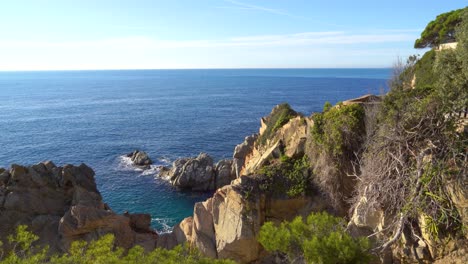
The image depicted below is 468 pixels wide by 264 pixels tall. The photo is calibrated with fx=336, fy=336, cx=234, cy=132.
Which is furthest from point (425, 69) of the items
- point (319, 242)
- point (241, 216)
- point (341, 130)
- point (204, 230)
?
point (319, 242)

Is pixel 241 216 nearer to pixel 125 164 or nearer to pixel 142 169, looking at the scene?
pixel 142 169

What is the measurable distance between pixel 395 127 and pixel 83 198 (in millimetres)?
30112

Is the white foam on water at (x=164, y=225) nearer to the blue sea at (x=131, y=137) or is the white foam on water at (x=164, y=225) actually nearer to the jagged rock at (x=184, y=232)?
the blue sea at (x=131, y=137)

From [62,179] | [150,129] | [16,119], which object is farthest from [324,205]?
[16,119]

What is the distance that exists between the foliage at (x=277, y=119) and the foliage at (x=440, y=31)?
25740 mm

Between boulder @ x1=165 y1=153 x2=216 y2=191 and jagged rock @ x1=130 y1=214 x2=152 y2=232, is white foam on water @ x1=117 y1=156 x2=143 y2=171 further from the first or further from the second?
jagged rock @ x1=130 y1=214 x2=152 y2=232

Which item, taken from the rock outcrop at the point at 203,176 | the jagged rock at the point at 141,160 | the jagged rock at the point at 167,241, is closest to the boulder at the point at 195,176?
the rock outcrop at the point at 203,176

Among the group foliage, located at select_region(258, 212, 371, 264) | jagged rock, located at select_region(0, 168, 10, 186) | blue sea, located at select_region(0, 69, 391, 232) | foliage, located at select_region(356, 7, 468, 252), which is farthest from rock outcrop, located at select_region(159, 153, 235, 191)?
foliage, located at select_region(258, 212, 371, 264)

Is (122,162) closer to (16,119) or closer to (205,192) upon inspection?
(205,192)

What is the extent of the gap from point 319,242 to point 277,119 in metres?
23.9

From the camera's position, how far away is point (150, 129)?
A: 311 feet

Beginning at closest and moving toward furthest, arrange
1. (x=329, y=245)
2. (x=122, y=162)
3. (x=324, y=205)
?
(x=329, y=245) → (x=324, y=205) → (x=122, y=162)

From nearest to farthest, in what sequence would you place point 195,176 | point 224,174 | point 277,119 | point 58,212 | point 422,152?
point 422,152 < point 58,212 < point 277,119 < point 224,174 < point 195,176

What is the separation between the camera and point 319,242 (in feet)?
52.5
